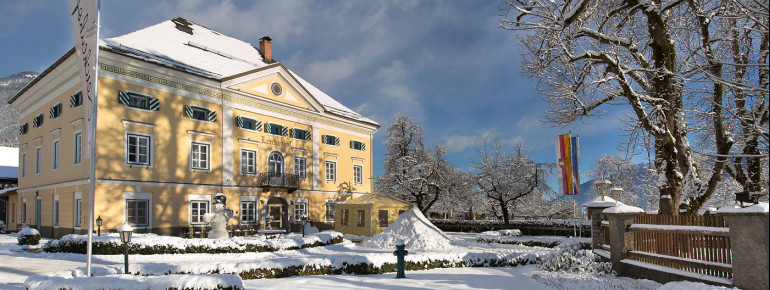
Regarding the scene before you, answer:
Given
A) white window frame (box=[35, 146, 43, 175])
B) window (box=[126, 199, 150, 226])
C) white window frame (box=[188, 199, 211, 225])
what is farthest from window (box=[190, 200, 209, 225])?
white window frame (box=[35, 146, 43, 175])

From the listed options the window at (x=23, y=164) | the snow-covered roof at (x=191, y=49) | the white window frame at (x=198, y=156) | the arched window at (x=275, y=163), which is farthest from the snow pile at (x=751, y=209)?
the window at (x=23, y=164)

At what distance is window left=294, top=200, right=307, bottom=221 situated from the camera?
2912 centimetres

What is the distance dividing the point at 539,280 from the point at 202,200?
61.9 ft

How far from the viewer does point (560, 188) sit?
22.8 meters

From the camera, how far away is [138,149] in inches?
842

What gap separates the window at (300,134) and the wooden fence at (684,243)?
22.2 meters

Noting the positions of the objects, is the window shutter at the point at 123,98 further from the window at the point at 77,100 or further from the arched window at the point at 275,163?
the arched window at the point at 275,163

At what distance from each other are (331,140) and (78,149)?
49.6ft

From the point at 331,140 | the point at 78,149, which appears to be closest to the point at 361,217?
the point at 331,140

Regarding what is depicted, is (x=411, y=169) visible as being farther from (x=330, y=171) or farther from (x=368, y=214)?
(x=368, y=214)

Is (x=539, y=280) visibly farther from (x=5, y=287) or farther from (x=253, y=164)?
(x=253, y=164)

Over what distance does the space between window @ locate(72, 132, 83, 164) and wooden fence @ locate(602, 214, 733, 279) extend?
22430mm

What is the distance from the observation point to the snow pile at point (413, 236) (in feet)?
62.2

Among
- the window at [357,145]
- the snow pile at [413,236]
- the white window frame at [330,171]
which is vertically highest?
the window at [357,145]
